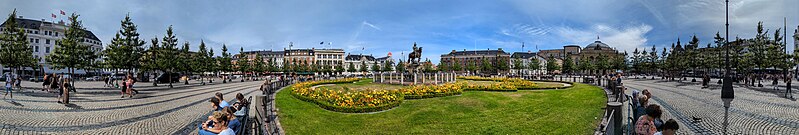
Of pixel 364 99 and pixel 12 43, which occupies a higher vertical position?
pixel 12 43

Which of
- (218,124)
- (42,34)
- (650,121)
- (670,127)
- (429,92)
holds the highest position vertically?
(42,34)

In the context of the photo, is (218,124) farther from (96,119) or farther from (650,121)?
(96,119)

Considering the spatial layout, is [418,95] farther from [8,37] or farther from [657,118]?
[8,37]

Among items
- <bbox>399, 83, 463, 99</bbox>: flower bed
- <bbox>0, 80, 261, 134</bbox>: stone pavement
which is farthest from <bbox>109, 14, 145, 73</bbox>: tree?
<bbox>399, 83, 463, 99</bbox>: flower bed

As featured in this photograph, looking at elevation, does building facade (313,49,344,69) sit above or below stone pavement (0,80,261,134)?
above

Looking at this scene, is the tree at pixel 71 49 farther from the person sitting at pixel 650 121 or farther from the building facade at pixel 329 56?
the building facade at pixel 329 56

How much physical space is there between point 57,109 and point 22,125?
4677 millimetres

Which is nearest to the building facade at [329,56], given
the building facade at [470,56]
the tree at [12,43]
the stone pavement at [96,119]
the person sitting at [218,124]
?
the building facade at [470,56]

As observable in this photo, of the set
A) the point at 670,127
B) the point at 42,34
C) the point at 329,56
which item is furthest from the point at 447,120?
the point at 329,56

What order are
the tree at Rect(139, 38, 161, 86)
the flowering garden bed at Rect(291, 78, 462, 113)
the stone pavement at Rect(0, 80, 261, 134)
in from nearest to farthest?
the stone pavement at Rect(0, 80, 261, 134)
the flowering garden bed at Rect(291, 78, 462, 113)
the tree at Rect(139, 38, 161, 86)

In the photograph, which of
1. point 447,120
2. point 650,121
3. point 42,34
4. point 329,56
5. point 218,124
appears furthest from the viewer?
point 329,56

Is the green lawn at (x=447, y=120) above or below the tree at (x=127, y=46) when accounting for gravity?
below

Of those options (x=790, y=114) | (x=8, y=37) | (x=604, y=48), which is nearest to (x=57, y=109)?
(x=8, y=37)

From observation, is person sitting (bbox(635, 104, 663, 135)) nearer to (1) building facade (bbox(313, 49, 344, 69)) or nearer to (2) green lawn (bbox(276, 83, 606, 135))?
(2) green lawn (bbox(276, 83, 606, 135))
